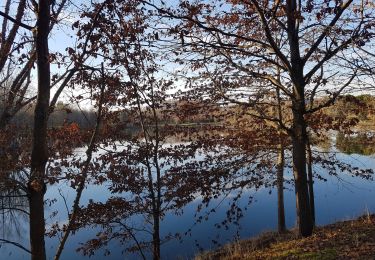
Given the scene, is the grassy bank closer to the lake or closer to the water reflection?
the water reflection

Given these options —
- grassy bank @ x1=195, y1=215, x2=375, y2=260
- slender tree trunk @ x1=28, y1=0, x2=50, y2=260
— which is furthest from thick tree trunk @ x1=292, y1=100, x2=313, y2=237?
Answer: slender tree trunk @ x1=28, y1=0, x2=50, y2=260

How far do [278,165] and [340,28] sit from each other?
19.0 ft

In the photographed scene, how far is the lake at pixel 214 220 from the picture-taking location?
13.9m

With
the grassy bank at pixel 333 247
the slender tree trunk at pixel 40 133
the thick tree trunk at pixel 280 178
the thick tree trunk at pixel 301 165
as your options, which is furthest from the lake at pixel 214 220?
the slender tree trunk at pixel 40 133

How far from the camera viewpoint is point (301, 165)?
8680 millimetres

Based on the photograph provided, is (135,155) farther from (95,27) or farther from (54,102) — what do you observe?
(95,27)

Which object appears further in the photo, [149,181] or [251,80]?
[251,80]

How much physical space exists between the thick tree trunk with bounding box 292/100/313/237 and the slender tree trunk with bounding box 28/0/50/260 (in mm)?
5038

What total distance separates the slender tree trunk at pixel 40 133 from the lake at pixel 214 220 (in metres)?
6.30

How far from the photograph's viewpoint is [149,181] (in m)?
8.80

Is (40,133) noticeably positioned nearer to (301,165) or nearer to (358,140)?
(301,165)

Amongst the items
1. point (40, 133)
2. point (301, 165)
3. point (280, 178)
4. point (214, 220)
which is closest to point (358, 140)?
point (280, 178)

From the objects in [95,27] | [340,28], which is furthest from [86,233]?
[340,28]

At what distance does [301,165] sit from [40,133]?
540cm
